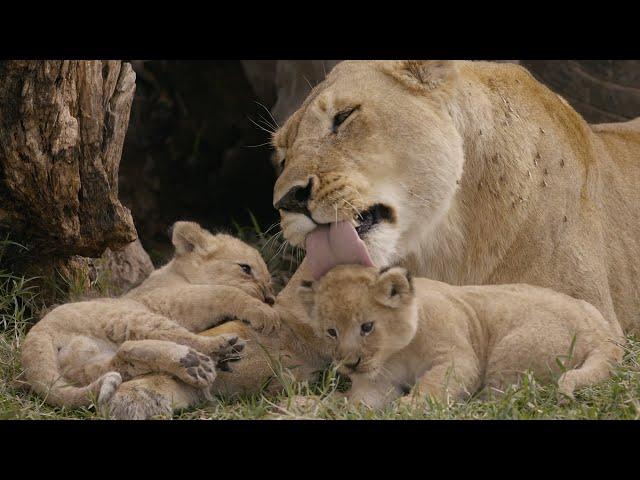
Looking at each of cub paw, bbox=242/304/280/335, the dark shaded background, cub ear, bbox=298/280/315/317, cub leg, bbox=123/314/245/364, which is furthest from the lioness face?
the dark shaded background

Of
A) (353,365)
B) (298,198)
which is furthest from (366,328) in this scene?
(298,198)

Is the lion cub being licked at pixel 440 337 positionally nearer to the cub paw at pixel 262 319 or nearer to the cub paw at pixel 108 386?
the cub paw at pixel 262 319

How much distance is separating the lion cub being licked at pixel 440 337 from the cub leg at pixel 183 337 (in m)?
0.38

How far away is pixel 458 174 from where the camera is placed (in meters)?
4.90

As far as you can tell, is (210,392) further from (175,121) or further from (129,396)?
(175,121)

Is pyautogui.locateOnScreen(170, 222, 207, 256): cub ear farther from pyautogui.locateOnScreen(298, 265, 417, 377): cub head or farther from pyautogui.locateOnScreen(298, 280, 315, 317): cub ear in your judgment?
pyautogui.locateOnScreen(298, 265, 417, 377): cub head

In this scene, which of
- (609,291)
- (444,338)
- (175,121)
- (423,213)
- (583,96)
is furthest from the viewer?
(175,121)

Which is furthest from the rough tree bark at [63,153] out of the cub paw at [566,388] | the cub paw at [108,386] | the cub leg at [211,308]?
the cub paw at [566,388]

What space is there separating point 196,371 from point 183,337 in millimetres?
275

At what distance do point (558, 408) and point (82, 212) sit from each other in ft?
8.85

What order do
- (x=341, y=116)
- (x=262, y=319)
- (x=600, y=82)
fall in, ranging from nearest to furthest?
(x=262, y=319)
(x=341, y=116)
(x=600, y=82)

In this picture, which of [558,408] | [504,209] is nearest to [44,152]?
[504,209]

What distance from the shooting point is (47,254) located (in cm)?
597

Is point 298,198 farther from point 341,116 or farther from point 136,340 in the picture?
point 136,340
